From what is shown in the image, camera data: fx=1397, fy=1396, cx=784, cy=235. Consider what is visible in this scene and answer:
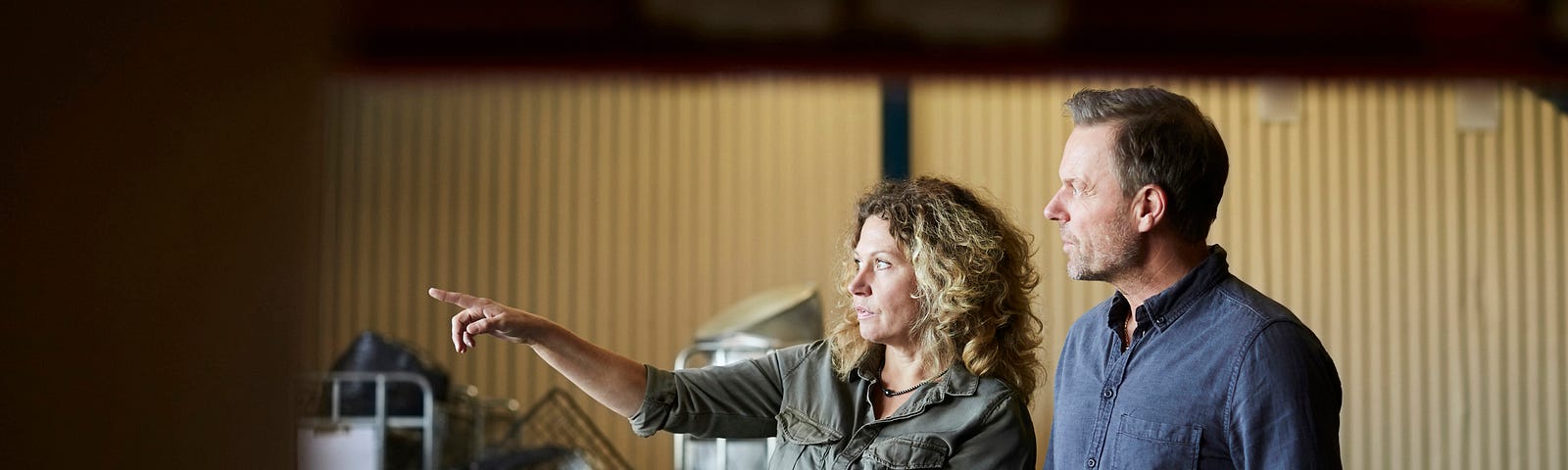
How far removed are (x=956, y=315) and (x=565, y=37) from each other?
1606 mm

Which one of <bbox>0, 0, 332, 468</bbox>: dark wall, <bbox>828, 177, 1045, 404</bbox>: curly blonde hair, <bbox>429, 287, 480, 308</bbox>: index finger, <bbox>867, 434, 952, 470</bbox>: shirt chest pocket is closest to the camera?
<bbox>0, 0, 332, 468</bbox>: dark wall

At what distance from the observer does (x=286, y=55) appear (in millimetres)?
200

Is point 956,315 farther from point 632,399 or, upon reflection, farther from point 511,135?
point 511,135

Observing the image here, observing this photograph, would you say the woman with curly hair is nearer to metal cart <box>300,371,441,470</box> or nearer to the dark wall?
the dark wall

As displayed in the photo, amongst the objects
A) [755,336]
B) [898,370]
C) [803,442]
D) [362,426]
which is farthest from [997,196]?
[803,442]

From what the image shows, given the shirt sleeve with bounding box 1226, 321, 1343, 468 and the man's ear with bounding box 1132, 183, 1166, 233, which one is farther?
the man's ear with bounding box 1132, 183, 1166, 233

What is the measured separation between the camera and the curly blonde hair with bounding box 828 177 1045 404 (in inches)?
73.4

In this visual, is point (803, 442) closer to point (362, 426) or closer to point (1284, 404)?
point (1284, 404)

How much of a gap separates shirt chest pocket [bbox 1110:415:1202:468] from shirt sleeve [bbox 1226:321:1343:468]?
0.13 ft

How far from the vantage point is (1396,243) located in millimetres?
6449

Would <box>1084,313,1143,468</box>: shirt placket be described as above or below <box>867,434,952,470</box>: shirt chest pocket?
above

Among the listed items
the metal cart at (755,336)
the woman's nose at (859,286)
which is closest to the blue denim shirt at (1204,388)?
the woman's nose at (859,286)

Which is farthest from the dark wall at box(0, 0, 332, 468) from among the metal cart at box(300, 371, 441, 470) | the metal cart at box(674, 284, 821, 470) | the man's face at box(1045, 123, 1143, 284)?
the metal cart at box(300, 371, 441, 470)

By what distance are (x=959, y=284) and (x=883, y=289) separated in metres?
0.10
